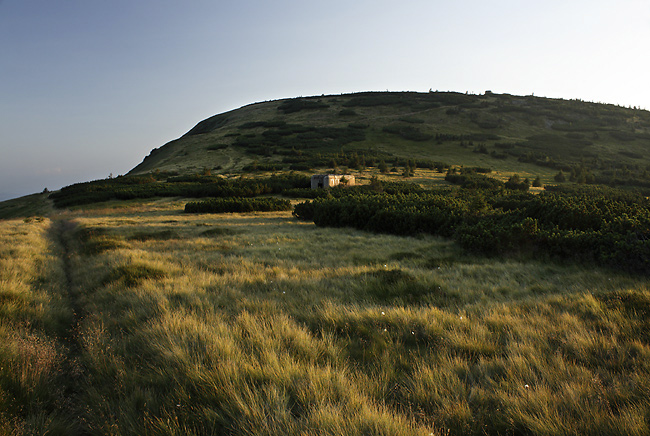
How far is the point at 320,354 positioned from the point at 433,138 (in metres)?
65.4

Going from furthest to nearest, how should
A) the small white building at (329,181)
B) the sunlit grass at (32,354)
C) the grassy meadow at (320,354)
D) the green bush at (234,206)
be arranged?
1. the small white building at (329,181)
2. the green bush at (234,206)
3. the sunlit grass at (32,354)
4. the grassy meadow at (320,354)

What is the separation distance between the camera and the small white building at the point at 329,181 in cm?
2939

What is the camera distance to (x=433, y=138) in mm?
62656

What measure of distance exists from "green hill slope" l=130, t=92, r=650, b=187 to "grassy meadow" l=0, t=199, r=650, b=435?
36.3 meters

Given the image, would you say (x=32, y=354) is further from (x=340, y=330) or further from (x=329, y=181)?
(x=329, y=181)

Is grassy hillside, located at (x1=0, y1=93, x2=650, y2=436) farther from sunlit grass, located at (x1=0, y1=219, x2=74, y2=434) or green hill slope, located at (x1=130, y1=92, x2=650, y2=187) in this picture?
green hill slope, located at (x1=130, y1=92, x2=650, y2=187)

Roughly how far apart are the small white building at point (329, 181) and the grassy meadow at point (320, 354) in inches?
919

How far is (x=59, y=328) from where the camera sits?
4.21 metres

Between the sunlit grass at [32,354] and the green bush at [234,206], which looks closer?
the sunlit grass at [32,354]

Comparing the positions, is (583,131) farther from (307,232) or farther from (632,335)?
(632,335)

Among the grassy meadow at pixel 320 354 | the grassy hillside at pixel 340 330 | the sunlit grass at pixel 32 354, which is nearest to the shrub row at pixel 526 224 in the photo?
the grassy hillside at pixel 340 330

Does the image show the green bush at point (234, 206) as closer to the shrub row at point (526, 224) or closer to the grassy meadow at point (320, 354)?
the shrub row at point (526, 224)

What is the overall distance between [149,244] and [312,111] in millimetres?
82790

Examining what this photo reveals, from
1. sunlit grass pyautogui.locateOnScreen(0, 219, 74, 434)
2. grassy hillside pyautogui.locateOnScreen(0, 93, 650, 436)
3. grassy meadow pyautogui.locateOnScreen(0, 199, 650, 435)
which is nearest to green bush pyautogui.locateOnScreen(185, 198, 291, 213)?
grassy hillside pyautogui.locateOnScreen(0, 93, 650, 436)
